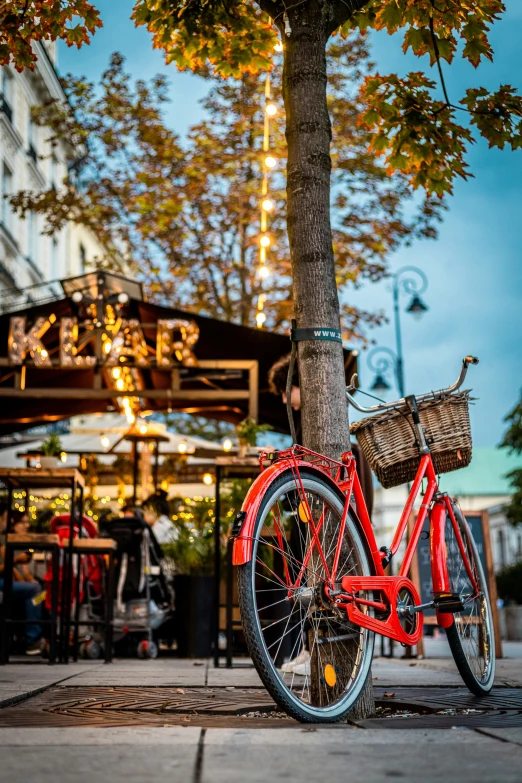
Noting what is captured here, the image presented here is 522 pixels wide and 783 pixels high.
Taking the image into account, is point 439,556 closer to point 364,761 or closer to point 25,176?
point 364,761

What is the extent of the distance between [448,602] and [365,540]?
26.0 inches

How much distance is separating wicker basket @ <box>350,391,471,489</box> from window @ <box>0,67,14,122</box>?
26.2 m

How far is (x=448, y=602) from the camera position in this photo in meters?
4.47

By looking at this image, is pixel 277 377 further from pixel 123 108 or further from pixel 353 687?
pixel 123 108

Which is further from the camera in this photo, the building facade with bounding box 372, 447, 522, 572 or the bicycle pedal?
the building facade with bounding box 372, 447, 522, 572

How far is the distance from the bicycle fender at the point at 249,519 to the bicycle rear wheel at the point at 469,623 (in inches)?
56.1

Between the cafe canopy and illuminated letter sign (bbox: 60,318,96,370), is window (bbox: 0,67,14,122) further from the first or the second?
illuminated letter sign (bbox: 60,318,96,370)

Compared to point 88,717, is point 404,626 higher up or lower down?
higher up

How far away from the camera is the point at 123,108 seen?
20219 mm

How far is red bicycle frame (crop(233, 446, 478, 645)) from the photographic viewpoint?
3.54 m

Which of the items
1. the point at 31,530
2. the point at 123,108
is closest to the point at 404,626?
the point at 31,530

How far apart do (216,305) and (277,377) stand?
44.4 ft

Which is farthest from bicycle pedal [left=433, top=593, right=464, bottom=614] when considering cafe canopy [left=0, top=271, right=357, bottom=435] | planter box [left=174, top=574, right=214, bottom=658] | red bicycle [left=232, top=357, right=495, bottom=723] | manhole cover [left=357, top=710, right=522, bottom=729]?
cafe canopy [left=0, top=271, right=357, bottom=435]

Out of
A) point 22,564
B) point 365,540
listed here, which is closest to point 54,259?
point 22,564
